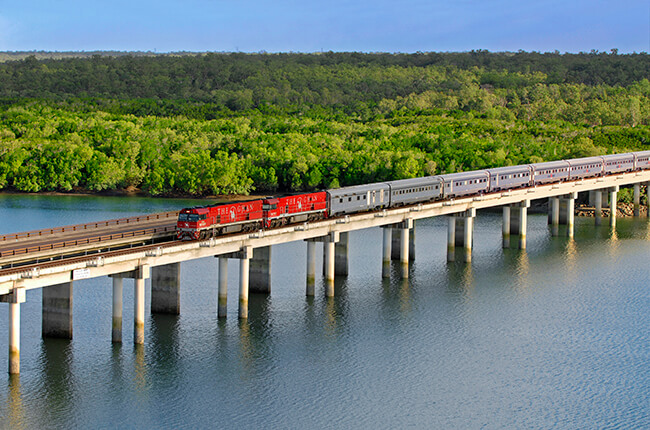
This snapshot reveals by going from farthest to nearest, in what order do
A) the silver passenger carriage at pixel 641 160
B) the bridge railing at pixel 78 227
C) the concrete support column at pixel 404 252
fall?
the silver passenger carriage at pixel 641 160, the concrete support column at pixel 404 252, the bridge railing at pixel 78 227

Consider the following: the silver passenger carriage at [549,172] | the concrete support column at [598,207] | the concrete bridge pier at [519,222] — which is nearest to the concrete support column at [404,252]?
the concrete bridge pier at [519,222]

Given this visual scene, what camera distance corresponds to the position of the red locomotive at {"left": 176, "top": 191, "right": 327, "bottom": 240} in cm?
6431

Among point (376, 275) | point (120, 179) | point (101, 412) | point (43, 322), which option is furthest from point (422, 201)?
point (120, 179)

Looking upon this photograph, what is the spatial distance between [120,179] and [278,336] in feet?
294

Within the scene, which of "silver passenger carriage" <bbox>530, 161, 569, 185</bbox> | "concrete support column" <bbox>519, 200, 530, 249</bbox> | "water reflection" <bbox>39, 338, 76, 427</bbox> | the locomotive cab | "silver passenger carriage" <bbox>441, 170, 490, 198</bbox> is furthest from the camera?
"silver passenger carriage" <bbox>530, 161, 569, 185</bbox>

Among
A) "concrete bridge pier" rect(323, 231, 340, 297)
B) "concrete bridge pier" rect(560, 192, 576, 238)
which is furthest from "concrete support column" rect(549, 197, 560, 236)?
"concrete bridge pier" rect(323, 231, 340, 297)

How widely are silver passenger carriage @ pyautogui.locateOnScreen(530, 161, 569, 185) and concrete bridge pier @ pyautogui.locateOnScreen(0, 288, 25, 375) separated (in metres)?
63.8

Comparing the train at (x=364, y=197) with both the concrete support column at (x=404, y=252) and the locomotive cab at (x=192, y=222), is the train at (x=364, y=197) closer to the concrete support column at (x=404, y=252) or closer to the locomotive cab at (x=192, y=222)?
the locomotive cab at (x=192, y=222)

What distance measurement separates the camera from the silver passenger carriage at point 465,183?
300ft

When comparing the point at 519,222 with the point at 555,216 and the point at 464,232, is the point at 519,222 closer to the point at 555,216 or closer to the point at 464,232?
the point at 555,216

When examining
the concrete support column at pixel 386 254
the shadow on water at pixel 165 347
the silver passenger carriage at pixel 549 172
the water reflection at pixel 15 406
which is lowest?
the water reflection at pixel 15 406

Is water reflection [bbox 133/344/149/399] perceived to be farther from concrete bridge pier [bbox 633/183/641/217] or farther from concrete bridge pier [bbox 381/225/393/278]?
concrete bridge pier [bbox 633/183/641/217]

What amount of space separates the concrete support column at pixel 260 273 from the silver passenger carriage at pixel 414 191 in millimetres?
14588

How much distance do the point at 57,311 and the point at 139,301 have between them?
17.9 ft
